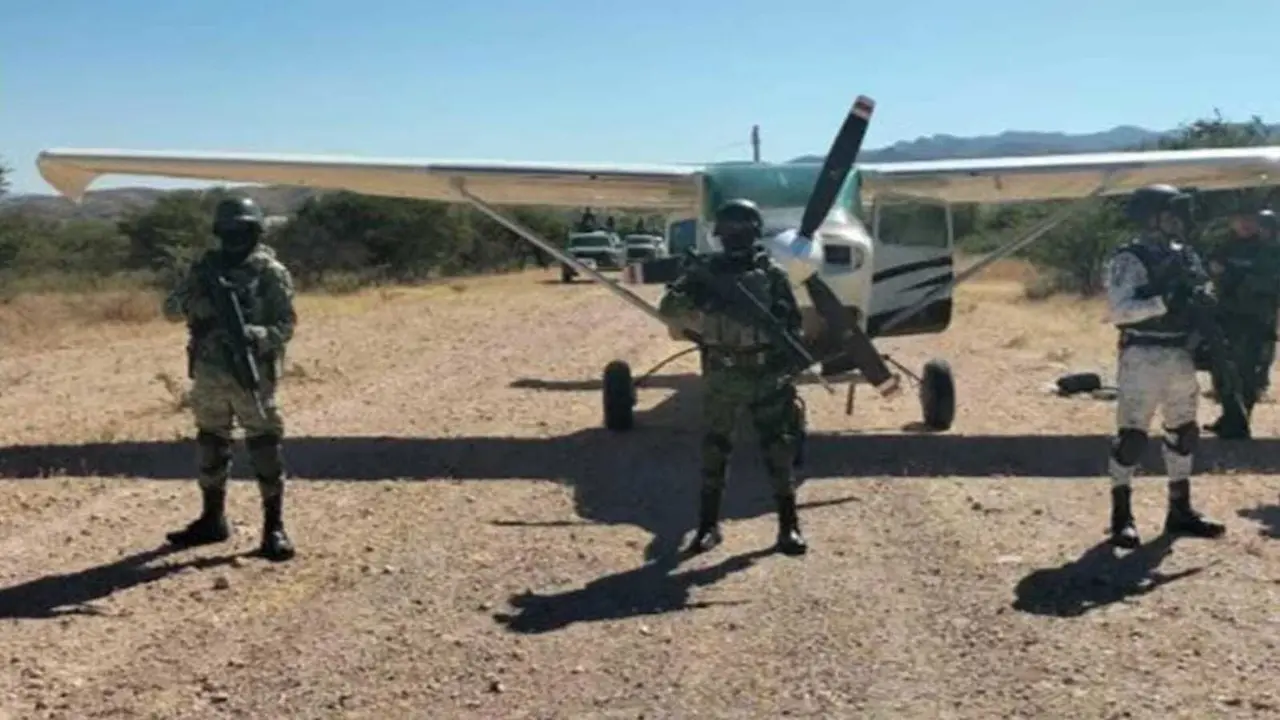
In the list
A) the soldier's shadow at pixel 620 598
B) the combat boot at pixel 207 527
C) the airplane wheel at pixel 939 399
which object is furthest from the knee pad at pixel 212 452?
the airplane wheel at pixel 939 399

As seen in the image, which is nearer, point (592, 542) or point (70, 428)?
point (592, 542)

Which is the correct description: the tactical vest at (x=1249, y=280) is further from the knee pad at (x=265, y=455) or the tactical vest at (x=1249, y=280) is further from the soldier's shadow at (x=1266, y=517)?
the knee pad at (x=265, y=455)

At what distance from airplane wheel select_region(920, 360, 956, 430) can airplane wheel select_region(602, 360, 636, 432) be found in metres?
2.55

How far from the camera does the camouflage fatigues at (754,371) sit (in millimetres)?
7605

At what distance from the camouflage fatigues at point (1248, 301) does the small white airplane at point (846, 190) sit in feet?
4.90

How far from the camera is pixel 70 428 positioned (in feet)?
41.6

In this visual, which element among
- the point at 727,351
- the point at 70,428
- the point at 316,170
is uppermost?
the point at 316,170

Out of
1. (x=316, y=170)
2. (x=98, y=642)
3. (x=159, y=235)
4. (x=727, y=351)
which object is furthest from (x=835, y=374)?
(x=159, y=235)

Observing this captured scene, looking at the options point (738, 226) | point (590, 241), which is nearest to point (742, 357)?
point (738, 226)

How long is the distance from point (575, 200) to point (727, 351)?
25.8 ft

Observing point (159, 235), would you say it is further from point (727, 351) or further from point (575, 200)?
point (727, 351)

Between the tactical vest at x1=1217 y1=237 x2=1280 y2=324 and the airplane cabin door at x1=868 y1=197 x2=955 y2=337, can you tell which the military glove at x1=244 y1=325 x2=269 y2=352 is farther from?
the tactical vest at x1=1217 y1=237 x2=1280 y2=324

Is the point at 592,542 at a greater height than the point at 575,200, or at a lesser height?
lesser

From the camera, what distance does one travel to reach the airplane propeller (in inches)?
360
